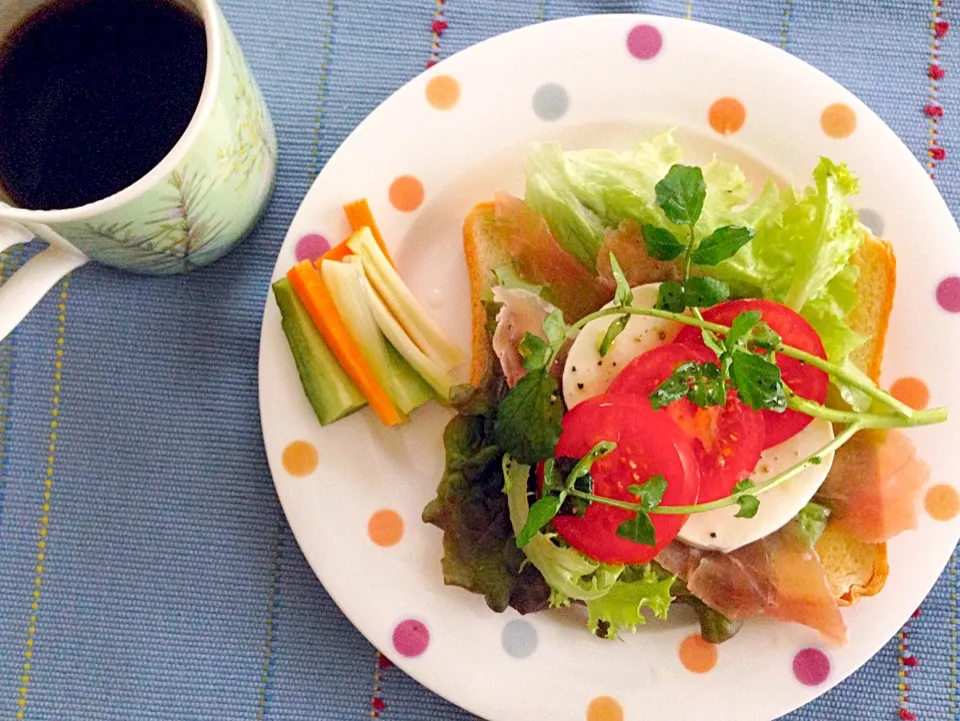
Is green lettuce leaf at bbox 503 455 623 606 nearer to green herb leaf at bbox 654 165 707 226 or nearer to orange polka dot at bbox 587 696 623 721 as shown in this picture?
orange polka dot at bbox 587 696 623 721

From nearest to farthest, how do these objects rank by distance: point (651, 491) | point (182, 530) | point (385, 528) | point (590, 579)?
point (651, 491) < point (590, 579) < point (385, 528) < point (182, 530)

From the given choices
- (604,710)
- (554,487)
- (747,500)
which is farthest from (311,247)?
(604,710)

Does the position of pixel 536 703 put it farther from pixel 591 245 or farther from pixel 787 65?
pixel 787 65

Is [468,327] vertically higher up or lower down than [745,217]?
lower down

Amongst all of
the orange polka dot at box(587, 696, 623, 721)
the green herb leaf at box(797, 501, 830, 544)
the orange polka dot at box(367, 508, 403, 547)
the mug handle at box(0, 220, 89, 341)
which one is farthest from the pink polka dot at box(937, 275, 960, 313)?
the mug handle at box(0, 220, 89, 341)

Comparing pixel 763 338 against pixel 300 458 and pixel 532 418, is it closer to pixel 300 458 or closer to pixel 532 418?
pixel 532 418

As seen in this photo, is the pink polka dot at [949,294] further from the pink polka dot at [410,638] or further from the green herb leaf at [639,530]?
the pink polka dot at [410,638]

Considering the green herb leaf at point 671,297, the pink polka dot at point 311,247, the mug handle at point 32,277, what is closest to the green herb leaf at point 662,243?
the green herb leaf at point 671,297

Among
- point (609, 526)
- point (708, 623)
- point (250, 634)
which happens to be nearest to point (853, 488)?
point (708, 623)
